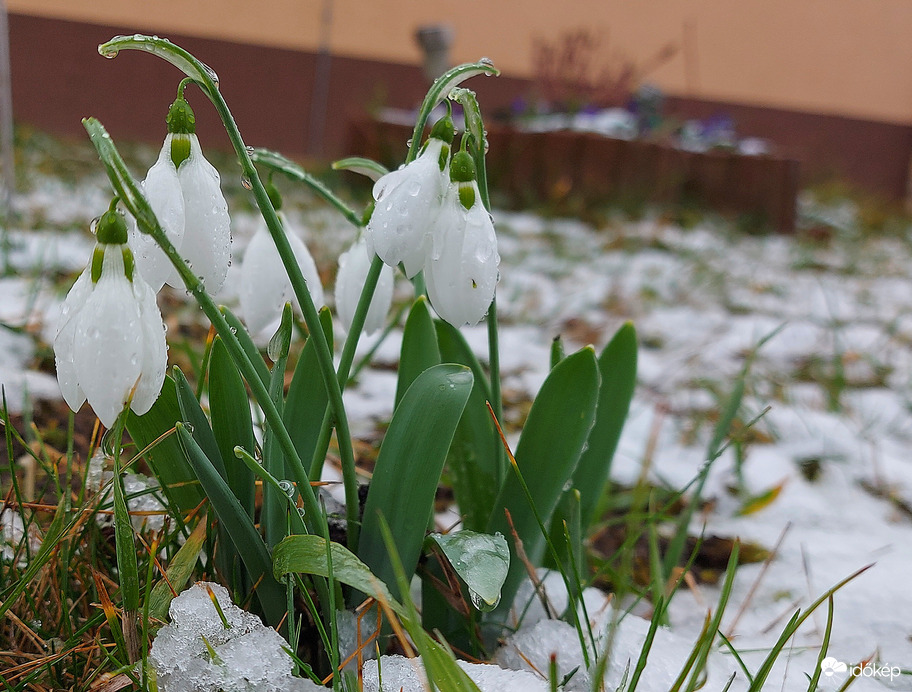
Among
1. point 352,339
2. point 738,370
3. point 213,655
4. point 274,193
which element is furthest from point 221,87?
point 213,655

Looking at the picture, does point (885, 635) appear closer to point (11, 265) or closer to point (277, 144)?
point (11, 265)

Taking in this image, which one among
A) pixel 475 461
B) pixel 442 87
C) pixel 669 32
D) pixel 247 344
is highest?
pixel 669 32

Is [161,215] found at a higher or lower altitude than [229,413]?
higher

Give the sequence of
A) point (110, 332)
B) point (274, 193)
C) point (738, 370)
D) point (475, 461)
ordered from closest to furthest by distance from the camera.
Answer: point (110, 332), point (274, 193), point (475, 461), point (738, 370)

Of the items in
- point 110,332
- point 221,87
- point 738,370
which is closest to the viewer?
point 110,332

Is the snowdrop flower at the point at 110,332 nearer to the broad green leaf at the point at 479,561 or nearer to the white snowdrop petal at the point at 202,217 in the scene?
the white snowdrop petal at the point at 202,217

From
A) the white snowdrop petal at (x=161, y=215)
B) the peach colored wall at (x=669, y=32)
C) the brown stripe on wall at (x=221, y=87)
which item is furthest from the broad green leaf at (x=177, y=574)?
the peach colored wall at (x=669, y=32)

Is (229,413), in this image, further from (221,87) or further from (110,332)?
(221,87)
